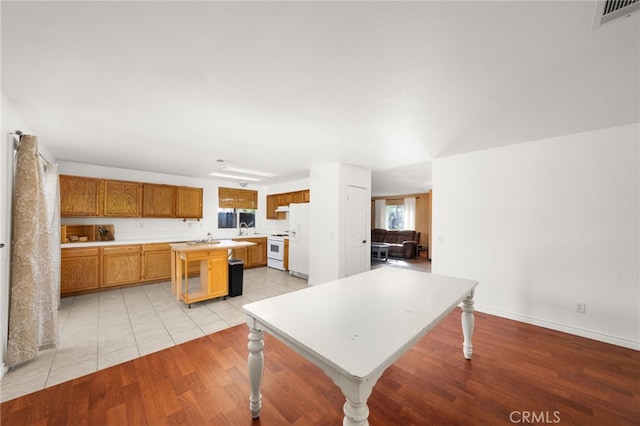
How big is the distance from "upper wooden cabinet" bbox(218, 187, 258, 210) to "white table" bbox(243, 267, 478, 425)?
16.8 feet

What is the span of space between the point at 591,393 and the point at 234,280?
418 centimetres

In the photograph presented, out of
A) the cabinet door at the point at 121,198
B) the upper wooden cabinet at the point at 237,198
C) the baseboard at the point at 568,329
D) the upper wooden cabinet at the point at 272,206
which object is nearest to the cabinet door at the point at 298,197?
the upper wooden cabinet at the point at 272,206

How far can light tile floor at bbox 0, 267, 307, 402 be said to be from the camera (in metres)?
2.05

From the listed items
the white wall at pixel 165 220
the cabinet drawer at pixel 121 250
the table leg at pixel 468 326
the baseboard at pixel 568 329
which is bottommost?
the baseboard at pixel 568 329

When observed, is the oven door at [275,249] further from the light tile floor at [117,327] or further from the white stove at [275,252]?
the light tile floor at [117,327]

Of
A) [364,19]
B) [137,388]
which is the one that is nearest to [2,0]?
[364,19]

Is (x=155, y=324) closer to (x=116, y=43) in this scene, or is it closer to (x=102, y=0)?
(x=116, y=43)

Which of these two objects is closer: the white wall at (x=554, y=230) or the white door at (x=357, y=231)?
the white wall at (x=554, y=230)

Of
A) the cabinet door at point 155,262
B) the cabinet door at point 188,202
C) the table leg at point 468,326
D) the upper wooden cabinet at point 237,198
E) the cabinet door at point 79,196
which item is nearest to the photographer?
the table leg at point 468,326

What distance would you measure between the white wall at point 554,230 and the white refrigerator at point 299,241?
2.79 meters

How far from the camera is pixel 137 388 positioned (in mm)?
1884

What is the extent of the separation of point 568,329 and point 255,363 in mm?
3599

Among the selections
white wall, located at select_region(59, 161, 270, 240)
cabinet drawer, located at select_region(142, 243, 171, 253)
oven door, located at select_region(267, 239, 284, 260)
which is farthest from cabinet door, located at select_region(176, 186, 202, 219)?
oven door, located at select_region(267, 239, 284, 260)

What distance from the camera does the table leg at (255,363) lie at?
5.12 ft
